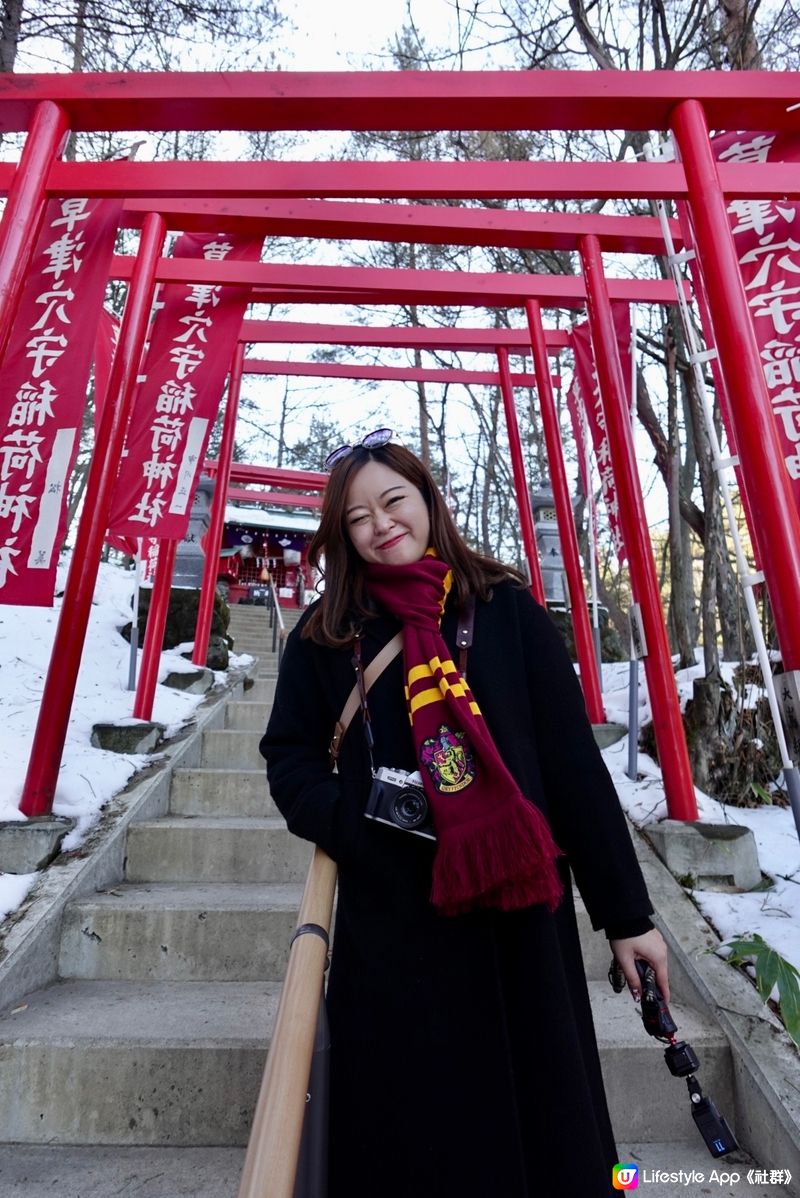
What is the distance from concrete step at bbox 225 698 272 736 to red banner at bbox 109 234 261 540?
1.45m

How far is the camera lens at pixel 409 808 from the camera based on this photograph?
1.33m

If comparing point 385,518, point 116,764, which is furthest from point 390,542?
point 116,764

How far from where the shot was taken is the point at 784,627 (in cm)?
263

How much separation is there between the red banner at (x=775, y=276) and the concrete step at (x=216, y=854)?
2711mm

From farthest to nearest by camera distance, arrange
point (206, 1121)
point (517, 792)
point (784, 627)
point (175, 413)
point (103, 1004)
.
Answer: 1. point (175, 413)
2. point (784, 627)
3. point (103, 1004)
4. point (206, 1121)
5. point (517, 792)

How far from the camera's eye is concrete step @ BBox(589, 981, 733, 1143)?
2.16 metres

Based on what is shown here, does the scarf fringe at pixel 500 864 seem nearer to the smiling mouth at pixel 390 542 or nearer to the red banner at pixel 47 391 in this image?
the smiling mouth at pixel 390 542

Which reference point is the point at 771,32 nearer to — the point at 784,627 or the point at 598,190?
the point at 598,190

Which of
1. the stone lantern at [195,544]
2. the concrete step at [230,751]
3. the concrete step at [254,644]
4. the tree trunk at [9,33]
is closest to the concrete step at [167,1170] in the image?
the concrete step at [230,751]

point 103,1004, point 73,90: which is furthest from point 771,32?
point 103,1004

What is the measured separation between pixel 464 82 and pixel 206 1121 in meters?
4.04

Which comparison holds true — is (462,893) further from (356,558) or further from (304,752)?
(356,558)

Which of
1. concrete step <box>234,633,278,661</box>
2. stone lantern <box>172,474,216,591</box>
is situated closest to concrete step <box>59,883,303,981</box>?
stone lantern <box>172,474,216,591</box>

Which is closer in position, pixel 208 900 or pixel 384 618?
pixel 384 618
